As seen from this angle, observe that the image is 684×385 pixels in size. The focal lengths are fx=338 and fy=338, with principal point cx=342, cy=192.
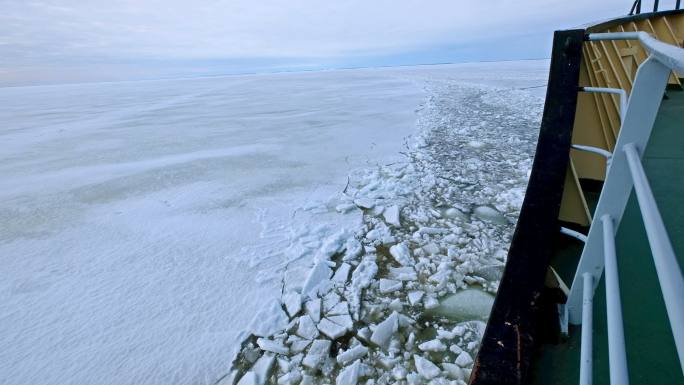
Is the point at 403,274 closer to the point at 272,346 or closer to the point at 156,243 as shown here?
the point at 272,346

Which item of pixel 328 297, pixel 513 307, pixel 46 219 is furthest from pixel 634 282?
pixel 46 219

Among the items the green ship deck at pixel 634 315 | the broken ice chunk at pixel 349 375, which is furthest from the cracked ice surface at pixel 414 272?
the green ship deck at pixel 634 315

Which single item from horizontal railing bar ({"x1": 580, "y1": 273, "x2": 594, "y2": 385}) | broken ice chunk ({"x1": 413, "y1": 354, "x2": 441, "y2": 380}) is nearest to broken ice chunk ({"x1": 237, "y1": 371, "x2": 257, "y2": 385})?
broken ice chunk ({"x1": 413, "y1": 354, "x2": 441, "y2": 380})

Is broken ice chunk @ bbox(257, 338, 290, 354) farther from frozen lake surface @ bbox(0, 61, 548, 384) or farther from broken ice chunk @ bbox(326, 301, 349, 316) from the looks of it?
broken ice chunk @ bbox(326, 301, 349, 316)

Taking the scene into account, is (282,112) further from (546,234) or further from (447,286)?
(546,234)

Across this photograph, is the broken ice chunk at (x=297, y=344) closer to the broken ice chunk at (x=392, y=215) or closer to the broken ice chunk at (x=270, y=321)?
the broken ice chunk at (x=270, y=321)
